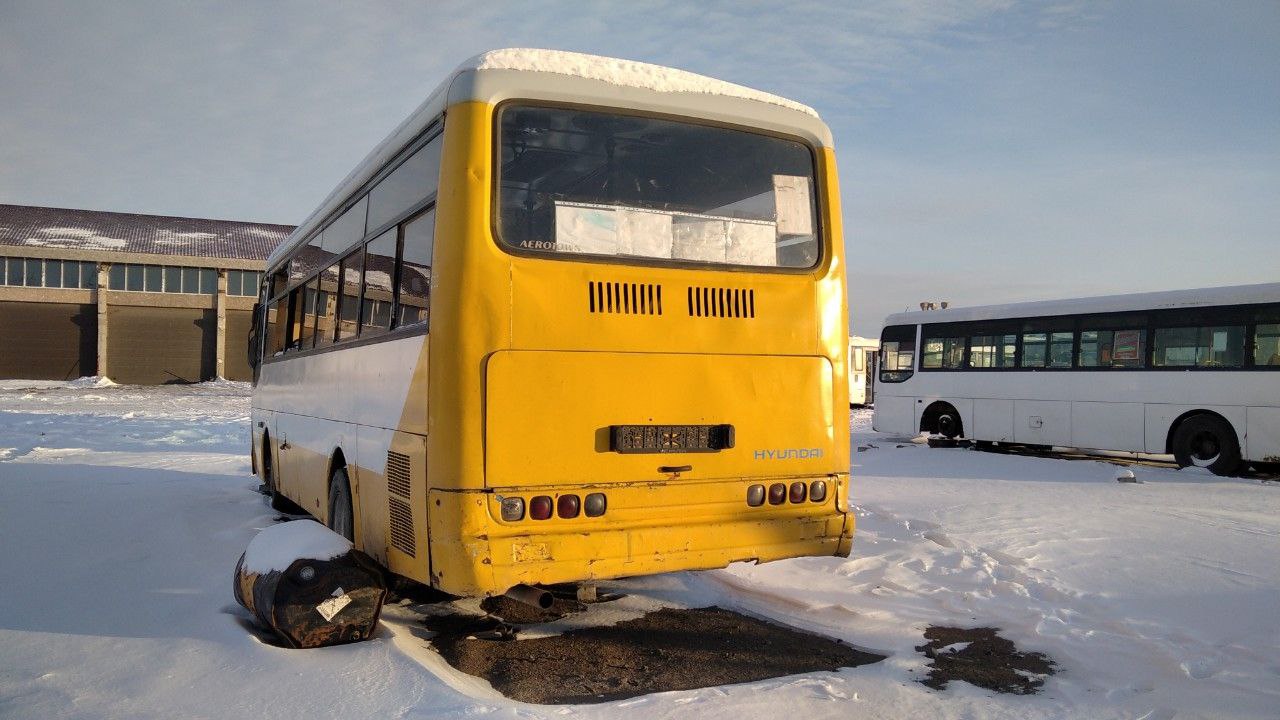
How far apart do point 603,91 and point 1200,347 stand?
1433 cm

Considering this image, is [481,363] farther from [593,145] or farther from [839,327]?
[839,327]

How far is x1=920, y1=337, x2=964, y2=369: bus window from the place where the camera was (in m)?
21.0

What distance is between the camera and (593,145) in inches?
223

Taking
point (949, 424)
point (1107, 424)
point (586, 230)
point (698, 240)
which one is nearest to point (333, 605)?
point (586, 230)

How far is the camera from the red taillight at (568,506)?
5391mm

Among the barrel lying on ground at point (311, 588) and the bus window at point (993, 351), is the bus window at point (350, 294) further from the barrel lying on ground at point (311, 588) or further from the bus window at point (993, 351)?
the bus window at point (993, 351)

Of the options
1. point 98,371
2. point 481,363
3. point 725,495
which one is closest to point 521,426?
point 481,363

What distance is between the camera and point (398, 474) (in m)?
5.89

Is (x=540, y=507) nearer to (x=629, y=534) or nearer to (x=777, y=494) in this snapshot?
(x=629, y=534)

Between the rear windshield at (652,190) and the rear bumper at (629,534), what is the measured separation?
55.1 inches

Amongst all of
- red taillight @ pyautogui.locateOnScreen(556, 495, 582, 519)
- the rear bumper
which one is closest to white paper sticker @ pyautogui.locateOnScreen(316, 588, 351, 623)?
the rear bumper

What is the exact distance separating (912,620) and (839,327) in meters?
2.01

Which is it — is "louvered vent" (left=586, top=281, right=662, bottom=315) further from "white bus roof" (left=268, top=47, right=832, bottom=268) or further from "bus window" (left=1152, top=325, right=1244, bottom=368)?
"bus window" (left=1152, top=325, right=1244, bottom=368)

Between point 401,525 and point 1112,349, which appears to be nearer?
point 401,525
